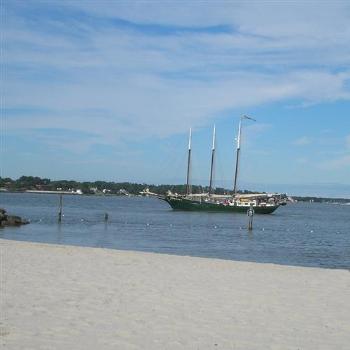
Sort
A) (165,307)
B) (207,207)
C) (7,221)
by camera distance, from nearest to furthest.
A: (165,307) → (7,221) → (207,207)

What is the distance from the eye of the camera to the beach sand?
786 cm

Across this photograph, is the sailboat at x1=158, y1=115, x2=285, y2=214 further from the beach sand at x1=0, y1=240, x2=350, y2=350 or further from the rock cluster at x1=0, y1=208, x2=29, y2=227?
the beach sand at x1=0, y1=240, x2=350, y2=350

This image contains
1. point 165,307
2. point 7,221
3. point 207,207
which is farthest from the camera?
point 207,207

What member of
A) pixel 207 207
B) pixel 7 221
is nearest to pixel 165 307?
pixel 7 221

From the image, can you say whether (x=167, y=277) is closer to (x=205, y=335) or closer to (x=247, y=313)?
(x=247, y=313)

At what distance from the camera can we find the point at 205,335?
8258 millimetres

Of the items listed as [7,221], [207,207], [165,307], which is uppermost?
[207,207]

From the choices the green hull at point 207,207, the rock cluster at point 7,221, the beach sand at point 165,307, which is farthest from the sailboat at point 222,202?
the beach sand at point 165,307

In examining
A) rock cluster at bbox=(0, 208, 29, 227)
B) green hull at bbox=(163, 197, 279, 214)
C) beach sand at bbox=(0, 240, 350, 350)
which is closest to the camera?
beach sand at bbox=(0, 240, 350, 350)

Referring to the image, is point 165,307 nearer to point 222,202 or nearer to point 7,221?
point 7,221

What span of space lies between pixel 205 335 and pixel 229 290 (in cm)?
471

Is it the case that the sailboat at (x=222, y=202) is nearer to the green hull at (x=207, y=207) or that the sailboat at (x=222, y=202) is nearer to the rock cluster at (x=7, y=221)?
the green hull at (x=207, y=207)

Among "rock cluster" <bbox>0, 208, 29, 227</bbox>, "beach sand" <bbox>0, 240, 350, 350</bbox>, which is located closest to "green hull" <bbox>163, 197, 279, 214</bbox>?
"rock cluster" <bbox>0, 208, 29, 227</bbox>

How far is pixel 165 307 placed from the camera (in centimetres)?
1025
